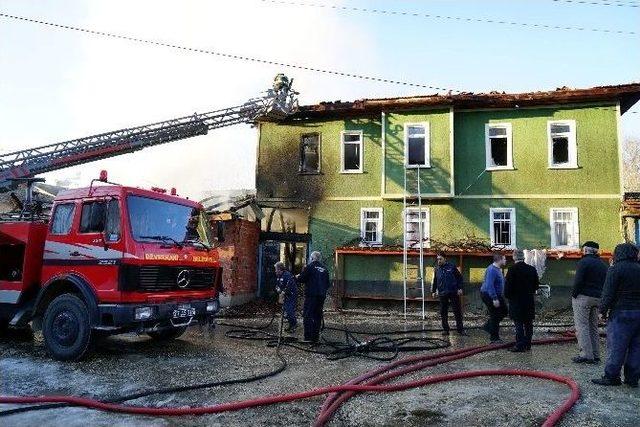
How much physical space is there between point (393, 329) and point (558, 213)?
8616 millimetres

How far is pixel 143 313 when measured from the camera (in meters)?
7.15

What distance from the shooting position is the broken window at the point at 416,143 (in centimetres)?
1735

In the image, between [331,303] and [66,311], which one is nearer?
[66,311]

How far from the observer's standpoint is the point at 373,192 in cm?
1761

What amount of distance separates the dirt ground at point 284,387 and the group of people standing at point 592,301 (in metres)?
0.32

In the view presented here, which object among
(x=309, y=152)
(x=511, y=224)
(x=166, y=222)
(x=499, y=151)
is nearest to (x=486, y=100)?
(x=499, y=151)

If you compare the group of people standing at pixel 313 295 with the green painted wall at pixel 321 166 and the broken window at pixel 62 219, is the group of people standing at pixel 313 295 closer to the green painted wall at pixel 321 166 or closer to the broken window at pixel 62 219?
the broken window at pixel 62 219

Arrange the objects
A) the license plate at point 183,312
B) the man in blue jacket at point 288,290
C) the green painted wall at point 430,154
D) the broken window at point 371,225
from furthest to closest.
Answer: the broken window at point 371,225 → the green painted wall at point 430,154 → the man in blue jacket at point 288,290 → the license plate at point 183,312

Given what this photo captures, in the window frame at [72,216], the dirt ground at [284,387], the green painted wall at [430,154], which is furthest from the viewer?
the green painted wall at [430,154]

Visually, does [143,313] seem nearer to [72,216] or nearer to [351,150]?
[72,216]

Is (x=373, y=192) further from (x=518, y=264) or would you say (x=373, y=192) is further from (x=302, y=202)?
(x=518, y=264)

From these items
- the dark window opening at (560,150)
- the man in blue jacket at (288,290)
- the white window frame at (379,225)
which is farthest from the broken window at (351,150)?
the man in blue jacket at (288,290)

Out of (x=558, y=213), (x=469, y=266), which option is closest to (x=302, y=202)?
(x=469, y=266)

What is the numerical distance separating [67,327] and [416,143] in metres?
13.4
